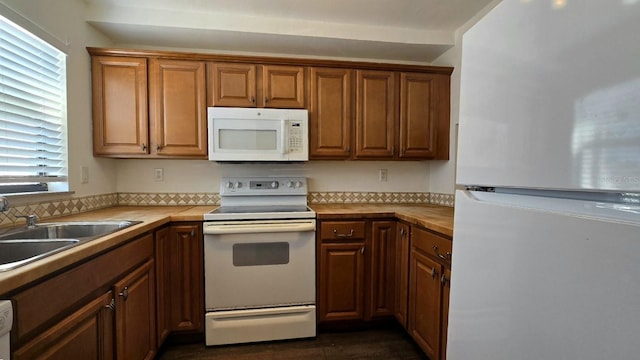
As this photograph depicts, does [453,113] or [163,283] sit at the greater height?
[453,113]

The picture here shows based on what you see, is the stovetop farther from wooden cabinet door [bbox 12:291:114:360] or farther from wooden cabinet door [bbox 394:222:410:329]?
wooden cabinet door [bbox 12:291:114:360]

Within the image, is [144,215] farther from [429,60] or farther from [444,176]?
[429,60]

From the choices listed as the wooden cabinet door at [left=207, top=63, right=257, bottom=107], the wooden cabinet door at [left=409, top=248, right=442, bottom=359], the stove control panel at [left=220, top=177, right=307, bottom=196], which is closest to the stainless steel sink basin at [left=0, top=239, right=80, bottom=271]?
the stove control panel at [left=220, top=177, right=307, bottom=196]

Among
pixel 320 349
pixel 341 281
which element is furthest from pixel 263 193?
pixel 320 349

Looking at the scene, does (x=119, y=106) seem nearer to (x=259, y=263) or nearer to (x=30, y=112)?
(x=30, y=112)

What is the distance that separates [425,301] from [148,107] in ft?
7.77

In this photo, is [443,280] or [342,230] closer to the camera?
[443,280]

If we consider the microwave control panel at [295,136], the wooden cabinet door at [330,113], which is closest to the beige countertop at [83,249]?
the microwave control panel at [295,136]

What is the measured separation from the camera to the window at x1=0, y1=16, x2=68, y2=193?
1.34m

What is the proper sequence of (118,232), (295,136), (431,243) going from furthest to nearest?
(295,136), (431,243), (118,232)

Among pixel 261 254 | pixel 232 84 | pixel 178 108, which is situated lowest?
pixel 261 254

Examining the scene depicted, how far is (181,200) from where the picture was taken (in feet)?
7.80

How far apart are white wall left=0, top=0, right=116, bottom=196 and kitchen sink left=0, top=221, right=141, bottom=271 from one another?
0.46m

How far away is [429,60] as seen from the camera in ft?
8.45
